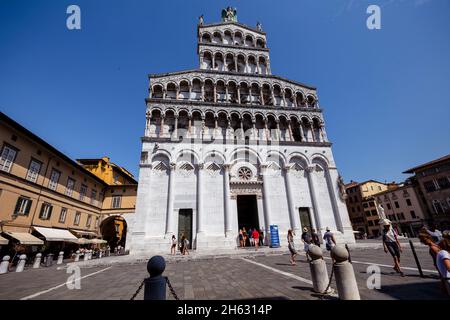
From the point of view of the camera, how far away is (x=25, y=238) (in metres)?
15.6

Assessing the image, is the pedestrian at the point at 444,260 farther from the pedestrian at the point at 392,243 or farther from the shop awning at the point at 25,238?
the shop awning at the point at 25,238

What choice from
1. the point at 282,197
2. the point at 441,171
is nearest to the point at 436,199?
the point at 441,171

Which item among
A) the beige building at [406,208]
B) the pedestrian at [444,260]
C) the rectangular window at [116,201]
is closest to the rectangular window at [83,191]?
the rectangular window at [116,201]

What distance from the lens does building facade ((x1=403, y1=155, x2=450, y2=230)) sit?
34344 millimetres

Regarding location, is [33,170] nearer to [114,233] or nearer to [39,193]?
[39,193]

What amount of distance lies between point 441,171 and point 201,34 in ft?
157

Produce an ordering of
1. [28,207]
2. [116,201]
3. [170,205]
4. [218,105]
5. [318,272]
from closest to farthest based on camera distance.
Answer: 1. [318,272]
2. [28,207]
3. [170,205]
4. [218,105]
5. [116,201]

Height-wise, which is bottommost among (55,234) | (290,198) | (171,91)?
(55,234)

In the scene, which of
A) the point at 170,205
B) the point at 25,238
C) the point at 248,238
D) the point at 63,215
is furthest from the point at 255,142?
the point at 63,215

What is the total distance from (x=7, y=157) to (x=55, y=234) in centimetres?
830

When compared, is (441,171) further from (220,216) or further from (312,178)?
(220,216)

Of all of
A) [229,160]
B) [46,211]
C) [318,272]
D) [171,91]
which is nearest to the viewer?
[318,272]

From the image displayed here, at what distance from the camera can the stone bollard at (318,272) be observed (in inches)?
179

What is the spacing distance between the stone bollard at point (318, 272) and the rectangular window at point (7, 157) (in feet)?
72.1
